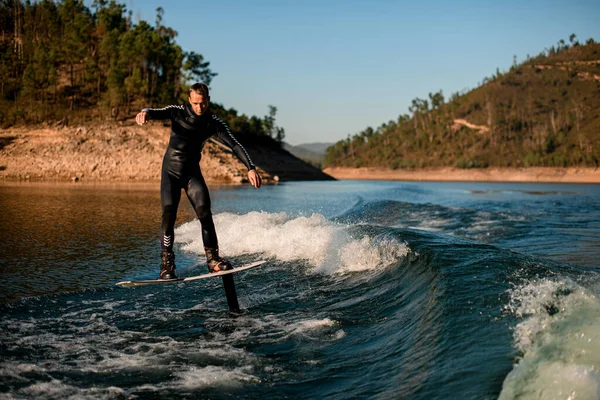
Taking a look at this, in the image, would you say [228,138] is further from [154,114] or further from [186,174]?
[154,114]

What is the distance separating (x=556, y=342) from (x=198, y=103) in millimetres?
4700

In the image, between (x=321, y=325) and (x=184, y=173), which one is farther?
(x=184, y=173)

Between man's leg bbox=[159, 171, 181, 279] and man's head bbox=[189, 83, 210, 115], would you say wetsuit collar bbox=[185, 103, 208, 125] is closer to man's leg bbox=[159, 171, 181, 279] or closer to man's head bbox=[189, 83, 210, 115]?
man's head bbox=[189, 83, 210, 115]

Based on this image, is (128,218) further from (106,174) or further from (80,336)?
(106,174)

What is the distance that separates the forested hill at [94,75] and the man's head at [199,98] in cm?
6959

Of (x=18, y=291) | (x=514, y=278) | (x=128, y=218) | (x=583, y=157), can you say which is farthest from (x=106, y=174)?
(x=583, y=157)

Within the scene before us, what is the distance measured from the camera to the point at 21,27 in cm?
11419

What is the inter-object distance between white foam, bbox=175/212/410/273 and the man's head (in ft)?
13.0

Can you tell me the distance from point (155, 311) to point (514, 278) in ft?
14.6

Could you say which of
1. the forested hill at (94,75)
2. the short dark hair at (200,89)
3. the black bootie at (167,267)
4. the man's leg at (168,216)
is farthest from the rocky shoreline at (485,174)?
the black bootie at (167,267)

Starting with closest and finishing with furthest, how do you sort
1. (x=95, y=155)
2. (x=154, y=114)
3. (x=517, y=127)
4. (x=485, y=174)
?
(x=154, y=114)
(x=95, y=155)
(x=485, y=174)
(x=517, y=127)

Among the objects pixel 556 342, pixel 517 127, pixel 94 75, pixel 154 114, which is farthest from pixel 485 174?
pixel 556 342

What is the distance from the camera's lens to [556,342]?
13.8 feet

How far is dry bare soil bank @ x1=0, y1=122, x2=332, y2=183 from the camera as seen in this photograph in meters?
62.5
